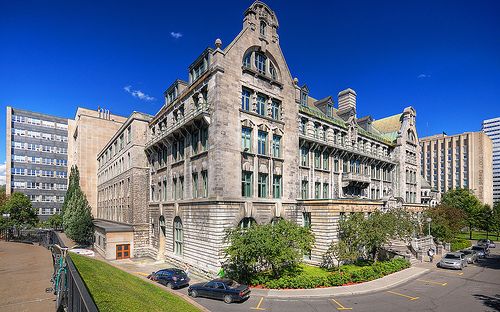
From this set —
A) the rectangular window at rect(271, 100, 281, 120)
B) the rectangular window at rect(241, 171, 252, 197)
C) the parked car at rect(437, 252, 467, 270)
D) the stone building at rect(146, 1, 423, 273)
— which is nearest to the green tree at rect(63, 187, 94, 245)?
the stone building at rect(146, 1, 423, 273)

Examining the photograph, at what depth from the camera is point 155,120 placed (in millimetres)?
43125

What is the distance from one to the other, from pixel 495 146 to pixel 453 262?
8034 inches

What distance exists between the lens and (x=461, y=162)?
12262 cm

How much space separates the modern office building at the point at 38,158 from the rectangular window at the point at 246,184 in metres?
86.4

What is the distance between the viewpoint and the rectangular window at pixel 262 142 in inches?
1237

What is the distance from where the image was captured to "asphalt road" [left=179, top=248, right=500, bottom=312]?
19.4m

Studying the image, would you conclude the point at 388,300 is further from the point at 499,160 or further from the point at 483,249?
the point at 499,160

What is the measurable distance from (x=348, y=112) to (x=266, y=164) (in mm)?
25069

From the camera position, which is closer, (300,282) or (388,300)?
(388,300)

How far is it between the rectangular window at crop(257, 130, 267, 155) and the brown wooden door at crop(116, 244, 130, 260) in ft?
78.4

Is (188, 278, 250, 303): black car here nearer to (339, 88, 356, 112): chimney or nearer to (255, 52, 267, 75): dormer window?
(255, 52, 267, 75): dormer window

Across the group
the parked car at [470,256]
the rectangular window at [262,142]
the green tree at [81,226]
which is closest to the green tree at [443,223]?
the parked car at [470,256]

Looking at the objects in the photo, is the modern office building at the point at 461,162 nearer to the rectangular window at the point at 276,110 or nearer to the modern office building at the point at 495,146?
the modern office building at the point at 495,146

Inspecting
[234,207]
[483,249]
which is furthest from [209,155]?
[483,249]
